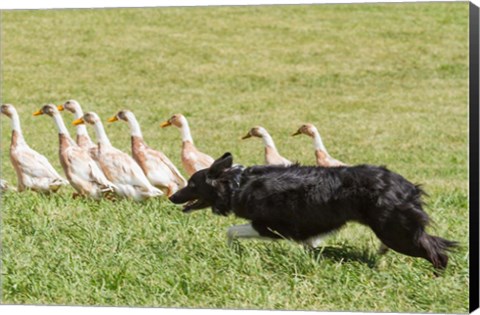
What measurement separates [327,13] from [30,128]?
2.23 m

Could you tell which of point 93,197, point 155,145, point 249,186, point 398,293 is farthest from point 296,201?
point 155,145

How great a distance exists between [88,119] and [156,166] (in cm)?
55

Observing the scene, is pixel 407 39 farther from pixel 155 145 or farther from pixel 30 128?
pixel 30 128

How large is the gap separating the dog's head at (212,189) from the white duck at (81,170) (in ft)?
2.65

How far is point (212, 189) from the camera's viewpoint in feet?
18.2

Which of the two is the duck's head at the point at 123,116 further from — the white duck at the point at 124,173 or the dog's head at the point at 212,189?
the dog's head at the point at 212,189

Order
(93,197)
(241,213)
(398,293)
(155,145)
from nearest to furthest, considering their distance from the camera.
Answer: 1. (398,293)
2. (241,213)
3. (93,197)
4. (155,145)

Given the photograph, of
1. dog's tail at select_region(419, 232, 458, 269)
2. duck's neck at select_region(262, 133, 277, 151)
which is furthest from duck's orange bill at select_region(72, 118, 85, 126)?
dog's tail at select_region(419, 232, 458, 269)

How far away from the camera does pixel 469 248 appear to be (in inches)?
203

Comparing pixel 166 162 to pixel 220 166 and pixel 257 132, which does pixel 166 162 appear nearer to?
pixel 257 132

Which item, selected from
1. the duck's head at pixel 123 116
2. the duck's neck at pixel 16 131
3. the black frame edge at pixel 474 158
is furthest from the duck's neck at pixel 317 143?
the duck's neck at pixel 16 131

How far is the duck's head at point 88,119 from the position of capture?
654 cm

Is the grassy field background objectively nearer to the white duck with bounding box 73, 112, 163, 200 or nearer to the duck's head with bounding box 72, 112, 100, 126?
the white duck with bounding box 73, 112, 163, 200

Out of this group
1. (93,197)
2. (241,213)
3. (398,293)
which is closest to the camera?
(398,293)
